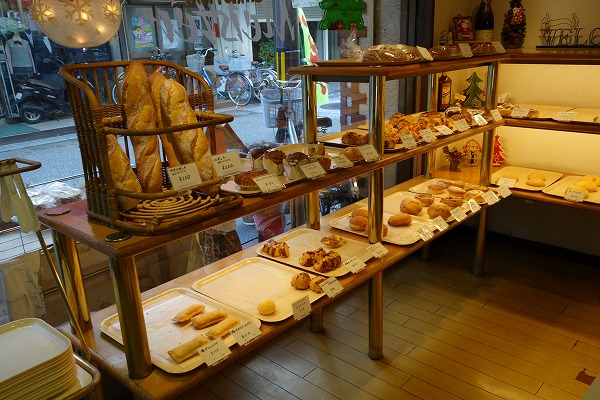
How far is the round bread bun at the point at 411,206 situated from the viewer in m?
2.78

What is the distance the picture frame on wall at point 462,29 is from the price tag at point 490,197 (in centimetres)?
113

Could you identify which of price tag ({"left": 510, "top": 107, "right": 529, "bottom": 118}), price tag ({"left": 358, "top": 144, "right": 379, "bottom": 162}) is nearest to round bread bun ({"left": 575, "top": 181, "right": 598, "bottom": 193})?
price tag ({"left": 510, "top": 107, "right": 529, "bottom": 118})

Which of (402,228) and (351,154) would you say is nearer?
(351,154)

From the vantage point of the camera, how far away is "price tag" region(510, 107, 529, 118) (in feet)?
10.2

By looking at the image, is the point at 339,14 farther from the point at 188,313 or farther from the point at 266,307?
the point at 188,313

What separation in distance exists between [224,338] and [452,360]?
1431 millimetres

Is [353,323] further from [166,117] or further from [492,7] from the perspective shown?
[492,7]

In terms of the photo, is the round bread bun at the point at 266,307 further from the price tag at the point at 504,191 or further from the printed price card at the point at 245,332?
the price tag at the point at 504,191

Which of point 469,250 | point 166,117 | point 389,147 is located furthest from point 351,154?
point 469,250

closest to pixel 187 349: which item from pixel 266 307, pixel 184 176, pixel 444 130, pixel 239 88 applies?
pixel 266 307

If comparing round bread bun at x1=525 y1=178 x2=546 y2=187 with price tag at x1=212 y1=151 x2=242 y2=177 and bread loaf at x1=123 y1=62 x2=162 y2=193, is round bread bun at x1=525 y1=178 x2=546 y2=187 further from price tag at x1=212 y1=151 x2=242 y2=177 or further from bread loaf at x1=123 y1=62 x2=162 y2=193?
bread loaf at x1=123 y1=62 x2=162 y2=193

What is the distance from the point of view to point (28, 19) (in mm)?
1856

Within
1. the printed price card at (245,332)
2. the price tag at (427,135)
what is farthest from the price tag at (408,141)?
the printed price card at (245,332)

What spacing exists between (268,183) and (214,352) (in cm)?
57
